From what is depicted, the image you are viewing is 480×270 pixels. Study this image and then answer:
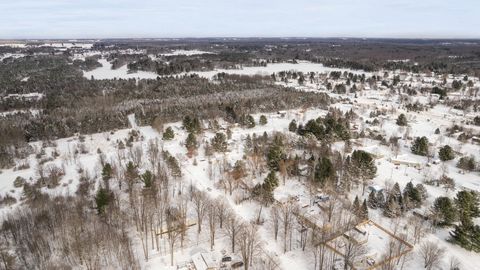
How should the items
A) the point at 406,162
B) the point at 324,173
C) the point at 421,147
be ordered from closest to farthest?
the point at 324,173, the point at 406,162, the point at 421,147

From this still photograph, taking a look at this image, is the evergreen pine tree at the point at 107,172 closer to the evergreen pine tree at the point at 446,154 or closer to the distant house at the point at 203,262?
the distant house at the point at 203,262

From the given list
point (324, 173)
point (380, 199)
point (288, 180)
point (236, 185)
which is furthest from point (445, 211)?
point (236, 185)

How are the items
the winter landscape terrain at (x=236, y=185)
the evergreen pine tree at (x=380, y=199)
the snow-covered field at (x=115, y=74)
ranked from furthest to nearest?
1. the snow-covered field at (x=115, y=74)
2. the evergreen pine tree at (x=380, y=199)
3. the winter landscape terrain at (x=236, y=185)

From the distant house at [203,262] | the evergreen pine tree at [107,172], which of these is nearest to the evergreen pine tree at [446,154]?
the distant house at [203,262]

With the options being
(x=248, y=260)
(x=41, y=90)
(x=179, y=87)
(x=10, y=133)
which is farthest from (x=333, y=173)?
(x=41, y=90)

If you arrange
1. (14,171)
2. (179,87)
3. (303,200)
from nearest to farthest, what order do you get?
(303,200) < (14,171) < (179,87)

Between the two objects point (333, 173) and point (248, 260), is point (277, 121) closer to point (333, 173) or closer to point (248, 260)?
point (333, 173)

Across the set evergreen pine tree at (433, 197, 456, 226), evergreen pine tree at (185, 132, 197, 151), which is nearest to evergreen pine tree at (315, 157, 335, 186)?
A: evergreen pine tree at (433, 197, 456, 226)

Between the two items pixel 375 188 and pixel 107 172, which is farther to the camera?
pixel 107 172

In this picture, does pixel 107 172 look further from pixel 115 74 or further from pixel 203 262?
pixel 115 74
